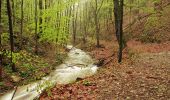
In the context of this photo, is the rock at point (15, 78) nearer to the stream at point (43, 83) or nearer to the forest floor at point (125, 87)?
the stream at point (43, 83)

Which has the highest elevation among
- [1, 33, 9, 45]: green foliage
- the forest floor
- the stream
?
[1, 33, 9, 45]: green foliage

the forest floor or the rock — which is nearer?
the forest floor

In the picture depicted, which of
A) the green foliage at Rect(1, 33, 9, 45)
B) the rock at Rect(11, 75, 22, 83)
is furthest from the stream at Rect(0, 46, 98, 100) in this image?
the green foliage at Rect(1, 33, 9, 45)

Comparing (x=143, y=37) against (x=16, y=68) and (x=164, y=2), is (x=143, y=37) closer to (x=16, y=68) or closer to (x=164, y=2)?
(x=164, y=2)

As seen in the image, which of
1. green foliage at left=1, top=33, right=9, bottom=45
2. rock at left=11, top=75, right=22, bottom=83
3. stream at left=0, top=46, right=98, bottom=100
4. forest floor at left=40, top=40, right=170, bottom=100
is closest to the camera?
forest floor at left=40, top=40, right=170, bottom=100

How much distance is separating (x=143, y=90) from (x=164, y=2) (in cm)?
2823

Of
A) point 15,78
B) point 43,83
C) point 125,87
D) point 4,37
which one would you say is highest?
point 4,37

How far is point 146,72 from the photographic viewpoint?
13875mm

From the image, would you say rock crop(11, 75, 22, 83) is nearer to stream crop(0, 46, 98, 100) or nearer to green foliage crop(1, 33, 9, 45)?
stream crop(0, 46, 98, 100)

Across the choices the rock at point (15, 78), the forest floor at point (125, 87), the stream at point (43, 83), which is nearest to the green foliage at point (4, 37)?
the rock at point (15, 78)

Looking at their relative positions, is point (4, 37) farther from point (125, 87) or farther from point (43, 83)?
point (125, 87)

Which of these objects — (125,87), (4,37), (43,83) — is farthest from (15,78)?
(125,87)

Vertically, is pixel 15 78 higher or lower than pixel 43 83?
lower

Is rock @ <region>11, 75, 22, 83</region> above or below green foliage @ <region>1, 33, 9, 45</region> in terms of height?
below
